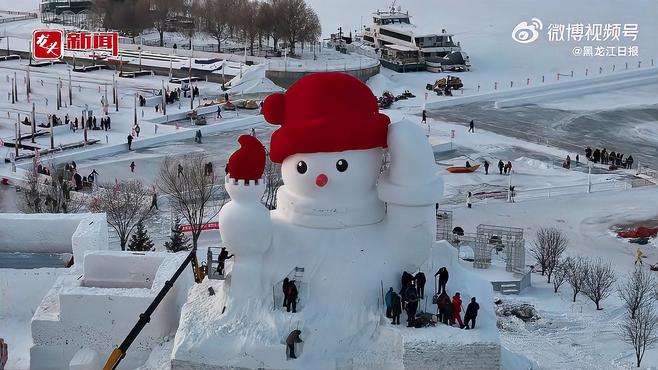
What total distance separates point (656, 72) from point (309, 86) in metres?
55.5

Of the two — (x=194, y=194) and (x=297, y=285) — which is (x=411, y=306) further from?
(x=194, y=194)

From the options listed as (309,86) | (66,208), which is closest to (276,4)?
(66,208)

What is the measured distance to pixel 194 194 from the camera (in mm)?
36062

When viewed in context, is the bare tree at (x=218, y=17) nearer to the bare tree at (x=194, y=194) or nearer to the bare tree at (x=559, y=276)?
the bare tree at (x=194, y=194)

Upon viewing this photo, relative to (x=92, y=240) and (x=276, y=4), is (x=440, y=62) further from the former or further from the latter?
(x=92, y=240)

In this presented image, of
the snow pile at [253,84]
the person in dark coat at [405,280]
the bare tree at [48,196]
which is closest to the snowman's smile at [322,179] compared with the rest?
the person in dark coat at [405,280]

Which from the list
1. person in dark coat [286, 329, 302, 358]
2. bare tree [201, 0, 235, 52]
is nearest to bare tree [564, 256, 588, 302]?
person in dark coat [286, 329, 302, 358]

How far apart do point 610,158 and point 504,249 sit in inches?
657

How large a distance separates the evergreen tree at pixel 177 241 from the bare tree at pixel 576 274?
10659 millimetres

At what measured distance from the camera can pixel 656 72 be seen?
70.9 meters

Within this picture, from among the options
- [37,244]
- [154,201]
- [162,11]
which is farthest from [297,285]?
[162,11]

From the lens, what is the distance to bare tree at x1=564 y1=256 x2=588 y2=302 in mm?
29766

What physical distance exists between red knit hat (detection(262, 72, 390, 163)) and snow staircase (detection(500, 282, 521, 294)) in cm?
1179

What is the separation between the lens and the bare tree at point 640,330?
84.7 feet
